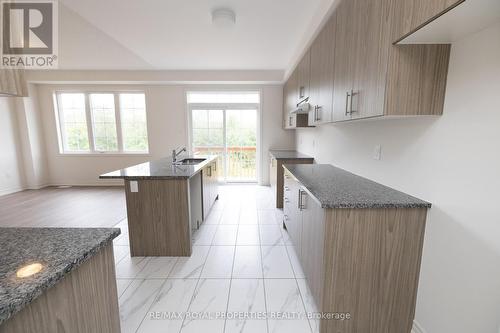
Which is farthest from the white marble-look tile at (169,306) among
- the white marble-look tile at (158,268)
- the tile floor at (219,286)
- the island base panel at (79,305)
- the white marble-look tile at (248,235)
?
the white marble-look tile at (248,235)

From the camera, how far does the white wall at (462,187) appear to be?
101cm

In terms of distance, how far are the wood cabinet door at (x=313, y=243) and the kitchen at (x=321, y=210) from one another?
0.02 m

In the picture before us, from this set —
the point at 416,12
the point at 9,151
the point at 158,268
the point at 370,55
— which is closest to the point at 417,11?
the point at 416,12

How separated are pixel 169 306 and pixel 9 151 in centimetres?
586

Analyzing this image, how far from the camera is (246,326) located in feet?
5.12

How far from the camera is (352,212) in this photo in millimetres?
1359

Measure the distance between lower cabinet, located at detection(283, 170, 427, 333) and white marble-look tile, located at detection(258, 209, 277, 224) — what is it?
1.89 metres

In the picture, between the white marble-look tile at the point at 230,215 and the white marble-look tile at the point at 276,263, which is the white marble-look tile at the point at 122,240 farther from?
the white marble-look tile at the point at 276,263

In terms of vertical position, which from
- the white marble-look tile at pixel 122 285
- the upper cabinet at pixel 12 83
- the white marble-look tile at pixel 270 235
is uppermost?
the upper cabinet at pixel 12 83

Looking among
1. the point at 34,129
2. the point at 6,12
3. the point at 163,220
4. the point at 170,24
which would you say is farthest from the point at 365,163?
the point at 34,129

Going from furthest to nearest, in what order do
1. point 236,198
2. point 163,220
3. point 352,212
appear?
point 236,198
point 163,220
point 352,212

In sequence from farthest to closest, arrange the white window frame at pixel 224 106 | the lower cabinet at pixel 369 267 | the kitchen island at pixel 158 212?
the white window frame at pixel 224 106, the kitchen island at pixel 158 212, the lower cabinet at pixel 369 267

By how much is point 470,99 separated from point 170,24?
10.2ft

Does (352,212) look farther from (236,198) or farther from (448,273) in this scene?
(236,198)
